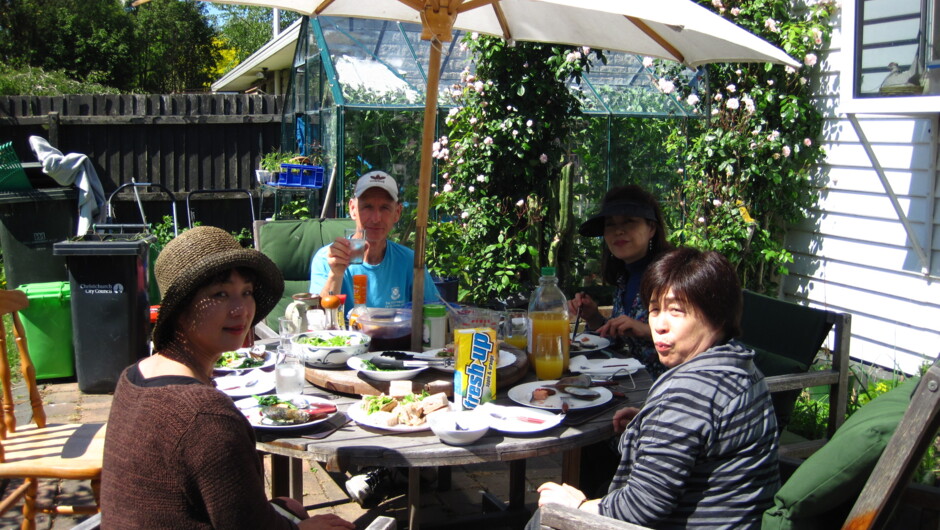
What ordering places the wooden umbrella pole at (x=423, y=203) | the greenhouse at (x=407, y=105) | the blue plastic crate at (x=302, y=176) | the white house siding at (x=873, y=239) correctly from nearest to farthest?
1. the wooden umbrella pole at (x=423, y=203)
2. the white house siding at (x=873, y=239)
3. the greenhouse at (x=407, y=105)
4. the blue plastic crate at (x=302, y=176)

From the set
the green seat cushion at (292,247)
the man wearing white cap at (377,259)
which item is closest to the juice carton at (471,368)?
the man wearing white cap at (377,259)

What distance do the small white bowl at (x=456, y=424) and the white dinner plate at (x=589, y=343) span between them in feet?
3.55

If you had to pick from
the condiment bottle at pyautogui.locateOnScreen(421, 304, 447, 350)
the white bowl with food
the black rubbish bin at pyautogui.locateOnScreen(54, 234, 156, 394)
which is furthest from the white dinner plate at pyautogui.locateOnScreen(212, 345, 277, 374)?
the black rubbish bin at pyautogui.locateOnScreen(54, 234, 156, 394)

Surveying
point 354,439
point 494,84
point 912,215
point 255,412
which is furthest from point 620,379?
point 494,84

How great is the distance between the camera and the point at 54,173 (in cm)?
800

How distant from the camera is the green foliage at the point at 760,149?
6.33m

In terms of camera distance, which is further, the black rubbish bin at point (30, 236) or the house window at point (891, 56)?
the black rubbish bin at point (30, 236)

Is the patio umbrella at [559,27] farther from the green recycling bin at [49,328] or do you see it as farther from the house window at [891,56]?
the green recycling bin at [49,328]

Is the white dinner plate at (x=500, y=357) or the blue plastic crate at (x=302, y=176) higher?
the blue plastic crate at (x=302, y=176)

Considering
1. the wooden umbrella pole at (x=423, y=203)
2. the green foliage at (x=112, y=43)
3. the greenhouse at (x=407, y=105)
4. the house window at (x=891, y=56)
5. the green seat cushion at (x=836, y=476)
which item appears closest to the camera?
the green seat cushion at (x=836, y=476)

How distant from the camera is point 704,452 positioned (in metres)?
1.88

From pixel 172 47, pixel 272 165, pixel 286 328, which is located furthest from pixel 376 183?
pixel 172 47

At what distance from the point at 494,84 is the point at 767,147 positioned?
233 centimetres

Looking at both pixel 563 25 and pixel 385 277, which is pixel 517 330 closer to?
pixel 385 277
